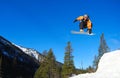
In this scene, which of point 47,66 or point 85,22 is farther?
point 47,66

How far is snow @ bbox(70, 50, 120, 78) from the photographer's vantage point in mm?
36656

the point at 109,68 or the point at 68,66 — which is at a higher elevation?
the point at 68,66

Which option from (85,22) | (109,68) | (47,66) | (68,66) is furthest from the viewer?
(47,66)

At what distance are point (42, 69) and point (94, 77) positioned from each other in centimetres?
6545

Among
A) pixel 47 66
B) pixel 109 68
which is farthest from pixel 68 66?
pixel 109 68

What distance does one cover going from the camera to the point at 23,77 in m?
165

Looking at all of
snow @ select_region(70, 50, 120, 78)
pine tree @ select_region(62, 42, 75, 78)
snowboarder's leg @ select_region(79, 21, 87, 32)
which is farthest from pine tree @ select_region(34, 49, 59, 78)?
snowboarder's leg @ select_region(79, 21, 87, 32)

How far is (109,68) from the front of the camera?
131ft

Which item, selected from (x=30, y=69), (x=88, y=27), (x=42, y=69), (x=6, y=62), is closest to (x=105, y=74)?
(x=88, y=27)

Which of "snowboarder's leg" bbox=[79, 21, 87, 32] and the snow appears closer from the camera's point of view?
"snowboarder's leg" bbox=[79, 21, 87, 32]

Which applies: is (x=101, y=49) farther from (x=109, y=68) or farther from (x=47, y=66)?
(x=109, y=68)

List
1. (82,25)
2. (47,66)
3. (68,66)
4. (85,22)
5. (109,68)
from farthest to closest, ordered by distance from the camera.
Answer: (47,66) < (68,66) < (109,68) < (82,25) < (85,22)

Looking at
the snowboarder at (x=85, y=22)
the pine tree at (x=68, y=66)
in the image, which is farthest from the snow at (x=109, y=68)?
the pine tree at (x=68, y=66)

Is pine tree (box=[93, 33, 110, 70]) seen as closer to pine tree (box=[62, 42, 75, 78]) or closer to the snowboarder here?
pine tree (box=[62, 42, 75, 78])
